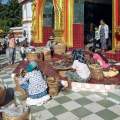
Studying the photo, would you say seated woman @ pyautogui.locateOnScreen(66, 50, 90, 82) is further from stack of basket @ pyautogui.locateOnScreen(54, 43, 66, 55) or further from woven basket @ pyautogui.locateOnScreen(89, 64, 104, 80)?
stack of basket @ pyautogui.locateOnScreen(54, 43, 66, 55)

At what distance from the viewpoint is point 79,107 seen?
7602 millimetres

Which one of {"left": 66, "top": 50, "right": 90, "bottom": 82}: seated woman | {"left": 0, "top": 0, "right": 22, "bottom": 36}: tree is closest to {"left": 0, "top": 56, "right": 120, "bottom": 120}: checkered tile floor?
{"left": 66, "top": 50, "right": 90, "bottom": 82}: seated woman

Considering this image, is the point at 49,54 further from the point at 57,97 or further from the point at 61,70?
the point at 57,97

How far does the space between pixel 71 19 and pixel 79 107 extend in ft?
24.9

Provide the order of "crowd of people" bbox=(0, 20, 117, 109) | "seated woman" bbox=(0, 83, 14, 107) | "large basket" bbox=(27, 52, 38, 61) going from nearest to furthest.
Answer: "seated woman" bbox=(0, 83, 14, 107), "crowd of people" bbox=(0, 20, 117, 109), "large basket" bbox=(27, 52, 38, 61)

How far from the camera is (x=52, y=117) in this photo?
700 cm

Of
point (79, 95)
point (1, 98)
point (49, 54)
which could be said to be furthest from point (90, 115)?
point (49, 54)

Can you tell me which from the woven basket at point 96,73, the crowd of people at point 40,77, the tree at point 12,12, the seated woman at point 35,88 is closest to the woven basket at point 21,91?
the crowd of people at point 40,77

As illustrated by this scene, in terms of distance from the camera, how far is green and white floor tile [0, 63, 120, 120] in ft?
23.0

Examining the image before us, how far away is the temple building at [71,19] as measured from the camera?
12.6m

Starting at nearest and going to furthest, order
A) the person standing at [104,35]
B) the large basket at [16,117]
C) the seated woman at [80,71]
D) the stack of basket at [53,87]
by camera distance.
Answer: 1. the large basket at [16,117]
2. the stack of basket at [53,87]
3. the seated woman at [80,71]
4. the person standing at [104,35]

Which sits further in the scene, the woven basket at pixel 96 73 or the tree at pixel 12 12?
the tree at pixel 12 12

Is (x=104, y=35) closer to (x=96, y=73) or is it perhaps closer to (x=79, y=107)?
(x=96, y=73)

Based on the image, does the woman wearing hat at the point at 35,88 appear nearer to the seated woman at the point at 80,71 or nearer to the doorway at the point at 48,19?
the seated woman at the point at 80,71
